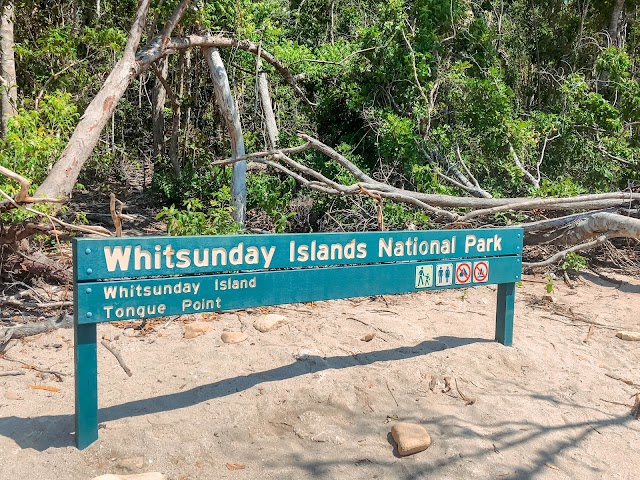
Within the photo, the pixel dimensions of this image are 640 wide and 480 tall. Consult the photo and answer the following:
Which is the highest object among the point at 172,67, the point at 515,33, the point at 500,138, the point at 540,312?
the point at 515,33

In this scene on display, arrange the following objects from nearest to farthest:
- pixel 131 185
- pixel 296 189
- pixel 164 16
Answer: pixel 164 16 → pixel 296 189 → pixel 131 185

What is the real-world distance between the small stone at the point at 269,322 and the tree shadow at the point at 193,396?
73 cm

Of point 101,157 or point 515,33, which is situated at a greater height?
point 515,33

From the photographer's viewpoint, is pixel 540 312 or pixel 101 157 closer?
pixel 540 312

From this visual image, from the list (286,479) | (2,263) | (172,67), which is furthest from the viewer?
(172,67)

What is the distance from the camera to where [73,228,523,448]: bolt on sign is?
120 inches

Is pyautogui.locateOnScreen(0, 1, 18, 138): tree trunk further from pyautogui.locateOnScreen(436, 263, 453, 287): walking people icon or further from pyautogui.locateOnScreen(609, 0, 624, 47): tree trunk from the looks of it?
pyautogui.locateOnScreen(609, 0, 624, 47): tree trunk

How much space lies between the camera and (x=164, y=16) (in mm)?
8188

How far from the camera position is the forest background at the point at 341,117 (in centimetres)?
723

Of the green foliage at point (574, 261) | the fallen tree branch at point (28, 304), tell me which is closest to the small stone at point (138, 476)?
the fallen tree branch at point (28, 304)

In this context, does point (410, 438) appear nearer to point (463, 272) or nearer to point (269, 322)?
point (463, 272)

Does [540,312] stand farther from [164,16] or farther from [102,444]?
[164,16]

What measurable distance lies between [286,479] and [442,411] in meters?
1.21

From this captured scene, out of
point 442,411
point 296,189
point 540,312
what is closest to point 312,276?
point 442,411
